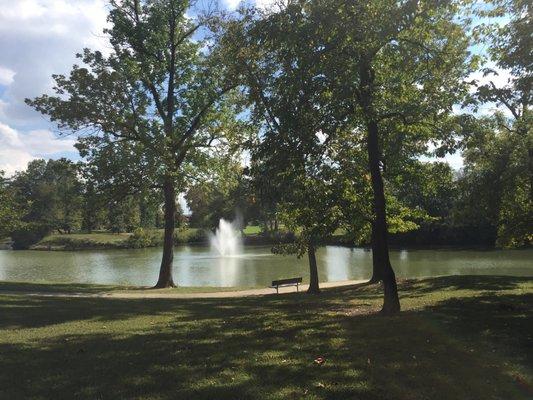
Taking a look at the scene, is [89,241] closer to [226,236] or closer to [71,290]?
[226,236]

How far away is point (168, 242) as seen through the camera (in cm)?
2348

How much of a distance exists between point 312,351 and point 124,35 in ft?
62.9

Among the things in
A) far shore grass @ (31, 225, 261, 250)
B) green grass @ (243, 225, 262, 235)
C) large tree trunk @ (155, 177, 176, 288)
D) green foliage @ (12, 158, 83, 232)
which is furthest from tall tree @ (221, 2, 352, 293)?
green grass @ (243, 225, 262, 235)

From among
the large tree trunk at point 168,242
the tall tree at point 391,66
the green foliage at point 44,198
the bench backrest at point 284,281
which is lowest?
the bench backrest at point 284,281

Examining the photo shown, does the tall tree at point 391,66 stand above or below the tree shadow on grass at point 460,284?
above

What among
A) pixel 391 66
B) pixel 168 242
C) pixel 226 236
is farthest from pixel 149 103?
pixel 226 236

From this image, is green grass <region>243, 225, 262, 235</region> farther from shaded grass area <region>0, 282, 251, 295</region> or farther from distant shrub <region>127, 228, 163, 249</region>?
shaded grass area <region>0, 282, 251, 295</region>

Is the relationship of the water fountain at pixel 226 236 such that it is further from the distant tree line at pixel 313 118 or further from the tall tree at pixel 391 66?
the tall tree at pixel 391 66

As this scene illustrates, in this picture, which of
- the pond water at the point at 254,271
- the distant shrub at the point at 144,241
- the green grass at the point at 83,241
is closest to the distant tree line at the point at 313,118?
the pond water at the point at 254,271

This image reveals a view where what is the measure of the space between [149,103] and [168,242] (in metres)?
6.29

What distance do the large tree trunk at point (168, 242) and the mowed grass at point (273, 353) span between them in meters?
10.6

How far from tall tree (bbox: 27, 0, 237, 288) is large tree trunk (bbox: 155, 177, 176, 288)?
0.04 metres

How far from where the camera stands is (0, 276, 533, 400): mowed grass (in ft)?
17.6

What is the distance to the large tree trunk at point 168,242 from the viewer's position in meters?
22.6
